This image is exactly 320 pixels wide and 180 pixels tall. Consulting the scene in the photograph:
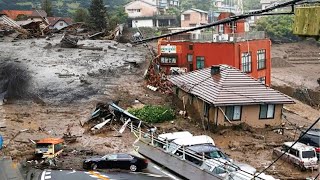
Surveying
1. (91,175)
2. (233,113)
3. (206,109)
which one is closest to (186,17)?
(206,109)

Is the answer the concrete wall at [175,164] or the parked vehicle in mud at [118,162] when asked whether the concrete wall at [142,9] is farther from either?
the parked vehicle in mud at [118,162]

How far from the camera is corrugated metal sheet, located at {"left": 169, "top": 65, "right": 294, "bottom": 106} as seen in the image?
30828 mm

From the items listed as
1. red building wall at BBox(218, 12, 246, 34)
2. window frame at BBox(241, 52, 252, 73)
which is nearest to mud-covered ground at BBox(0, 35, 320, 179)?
window frame at BBox(241, 52, 252, 73)

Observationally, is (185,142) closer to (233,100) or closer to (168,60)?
(233,100)

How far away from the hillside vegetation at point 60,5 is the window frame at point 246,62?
287ft

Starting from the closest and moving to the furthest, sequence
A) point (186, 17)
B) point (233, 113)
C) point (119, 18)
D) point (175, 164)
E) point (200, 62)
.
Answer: point (175, 164)
point (233, 113)
point (200, 62)
point (119, 18)
point (186, 17)

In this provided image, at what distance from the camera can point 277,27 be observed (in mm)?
87438

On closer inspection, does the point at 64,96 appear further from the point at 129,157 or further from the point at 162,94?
the point at 129,157

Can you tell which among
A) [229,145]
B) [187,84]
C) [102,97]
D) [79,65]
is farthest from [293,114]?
[79,65]

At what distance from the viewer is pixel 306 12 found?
7.56 m

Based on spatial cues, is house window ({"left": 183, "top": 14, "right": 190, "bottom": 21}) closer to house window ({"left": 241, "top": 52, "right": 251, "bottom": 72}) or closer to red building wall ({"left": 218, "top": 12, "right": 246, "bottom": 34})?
red building wall ({"left": 218, "top": 12, "right": 246, "bottom": 34})

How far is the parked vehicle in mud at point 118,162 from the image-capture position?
896 inches

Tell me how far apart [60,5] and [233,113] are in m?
110

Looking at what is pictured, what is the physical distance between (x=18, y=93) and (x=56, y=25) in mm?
56752
